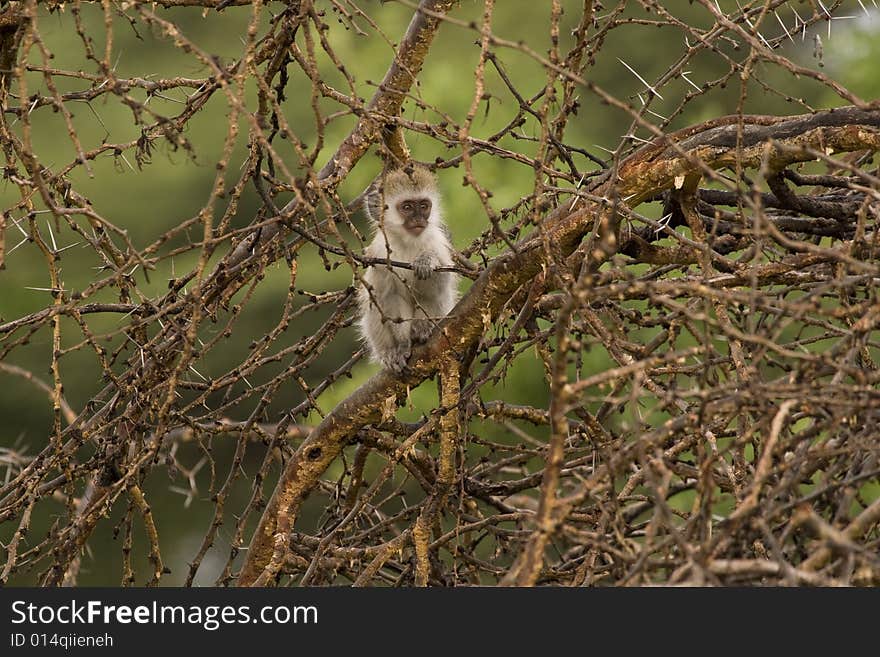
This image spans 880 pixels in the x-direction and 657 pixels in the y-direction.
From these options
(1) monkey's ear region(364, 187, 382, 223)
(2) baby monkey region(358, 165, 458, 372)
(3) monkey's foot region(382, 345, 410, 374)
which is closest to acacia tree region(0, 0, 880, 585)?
(3) monkey's foot region(382, 345, 410, 374)

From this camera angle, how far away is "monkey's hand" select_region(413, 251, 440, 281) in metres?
4.69

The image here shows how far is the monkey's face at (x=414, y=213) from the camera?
17.0 ft

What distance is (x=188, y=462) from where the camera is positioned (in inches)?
505

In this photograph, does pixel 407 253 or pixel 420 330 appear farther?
pixel 407 253

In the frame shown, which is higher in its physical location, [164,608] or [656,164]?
[656,164]

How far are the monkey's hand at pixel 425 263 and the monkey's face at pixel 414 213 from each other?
0.11 meters

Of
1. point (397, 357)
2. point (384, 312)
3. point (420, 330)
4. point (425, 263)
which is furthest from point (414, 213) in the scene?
point (397, 357)

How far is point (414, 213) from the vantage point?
5.24 metres

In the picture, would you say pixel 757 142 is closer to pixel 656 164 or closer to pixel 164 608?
pixel 656 164

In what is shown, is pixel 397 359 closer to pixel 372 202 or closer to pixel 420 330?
pixel 420 330

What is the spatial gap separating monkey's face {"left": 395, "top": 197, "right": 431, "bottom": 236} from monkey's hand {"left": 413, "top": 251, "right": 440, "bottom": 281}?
0.35ft

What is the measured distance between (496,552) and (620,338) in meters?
0.98

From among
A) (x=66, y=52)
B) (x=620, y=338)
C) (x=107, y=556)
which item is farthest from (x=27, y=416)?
(x=620, y=338)

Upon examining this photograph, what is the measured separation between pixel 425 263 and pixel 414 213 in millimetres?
420
